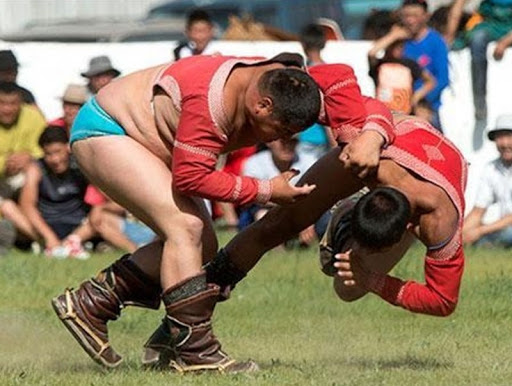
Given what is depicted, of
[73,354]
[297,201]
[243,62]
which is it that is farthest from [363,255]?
[73,354]

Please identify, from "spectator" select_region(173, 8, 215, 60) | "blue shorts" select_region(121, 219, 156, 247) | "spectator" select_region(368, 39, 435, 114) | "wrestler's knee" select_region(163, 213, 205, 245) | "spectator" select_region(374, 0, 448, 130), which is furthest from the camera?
"spectator" select_region(173, 8, 215, 60)

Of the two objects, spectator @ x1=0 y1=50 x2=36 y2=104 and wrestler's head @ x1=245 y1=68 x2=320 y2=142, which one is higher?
wrestler's head @ x1=245 y1=68 x2=320 y2=142

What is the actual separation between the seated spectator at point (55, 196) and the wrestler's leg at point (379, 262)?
5320 mm

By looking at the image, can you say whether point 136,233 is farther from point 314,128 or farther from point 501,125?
point 501,125

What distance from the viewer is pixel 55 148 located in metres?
13.7

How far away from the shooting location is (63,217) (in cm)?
1388

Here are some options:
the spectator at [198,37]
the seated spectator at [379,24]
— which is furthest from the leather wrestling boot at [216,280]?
the seated spectator at [379,24]

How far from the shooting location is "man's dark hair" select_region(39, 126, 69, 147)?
44.8ft

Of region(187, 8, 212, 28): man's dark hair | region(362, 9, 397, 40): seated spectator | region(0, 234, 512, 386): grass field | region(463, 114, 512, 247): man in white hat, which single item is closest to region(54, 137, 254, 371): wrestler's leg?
region(0, 234, 512, 386): grass field

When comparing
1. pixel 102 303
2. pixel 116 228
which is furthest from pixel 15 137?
pixel 102 303

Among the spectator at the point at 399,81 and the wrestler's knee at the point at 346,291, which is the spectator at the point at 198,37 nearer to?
the spectator at the point at 399,81

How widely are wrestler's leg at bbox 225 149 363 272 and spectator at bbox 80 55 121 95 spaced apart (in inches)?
240

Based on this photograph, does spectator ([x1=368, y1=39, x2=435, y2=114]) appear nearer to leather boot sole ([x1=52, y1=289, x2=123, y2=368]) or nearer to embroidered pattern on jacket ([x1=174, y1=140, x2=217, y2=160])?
leather boot sole ([x1=52, y1=289, x2=123, y2=368])

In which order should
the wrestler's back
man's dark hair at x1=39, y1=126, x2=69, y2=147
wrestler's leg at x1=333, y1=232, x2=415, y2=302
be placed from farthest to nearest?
man's dark hair at x1=39, y1=126, x2=69, y2=147 < wrestler's leg at x1=333, y1=232, x2=415, y2=302 < the wrestler's back
